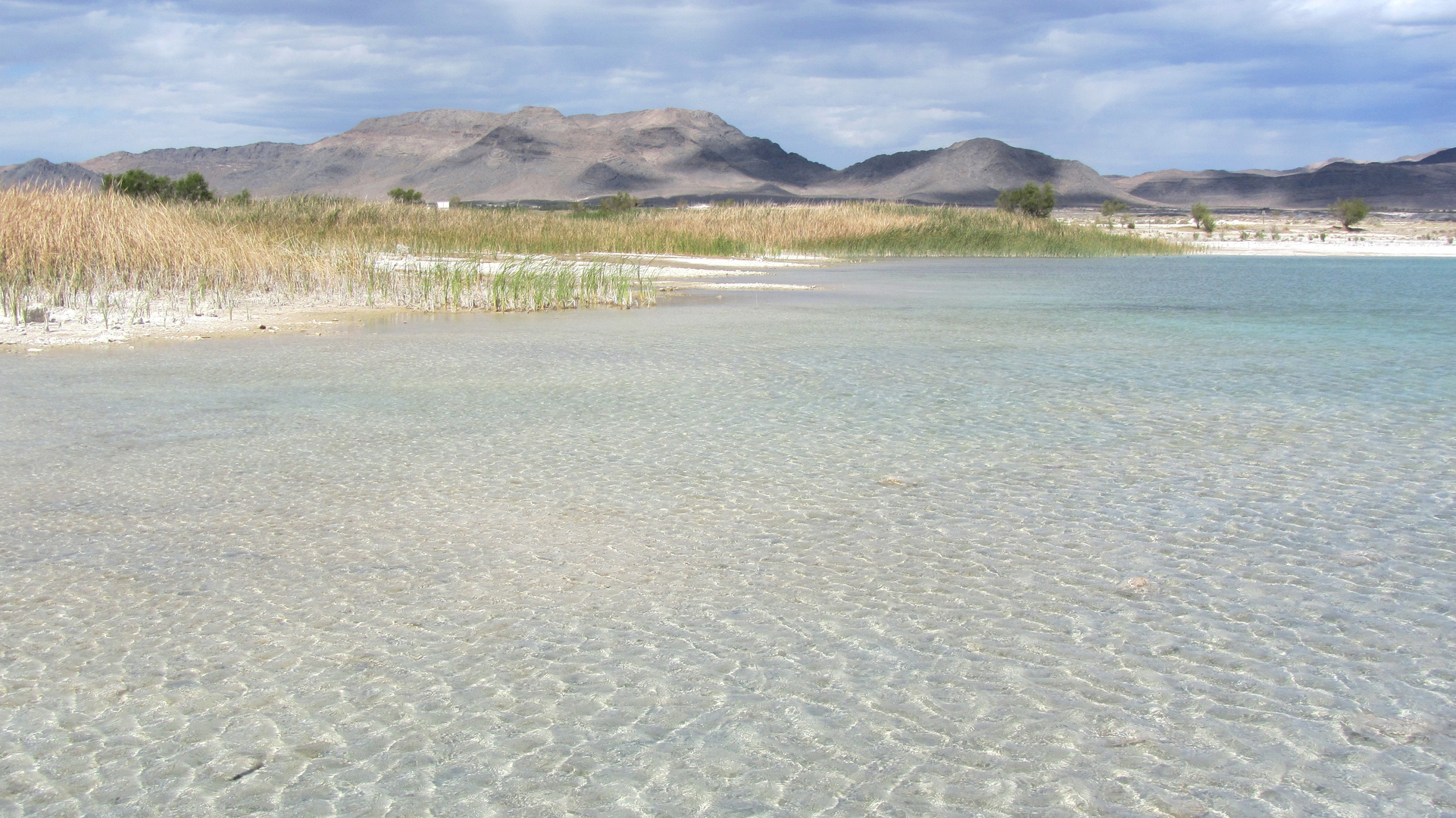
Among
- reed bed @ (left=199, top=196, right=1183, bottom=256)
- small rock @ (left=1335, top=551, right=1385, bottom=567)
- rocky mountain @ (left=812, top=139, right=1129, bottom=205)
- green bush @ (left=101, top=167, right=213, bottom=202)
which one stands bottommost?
small rock @ (left=1335, top=551, right=1385, bottom=567)

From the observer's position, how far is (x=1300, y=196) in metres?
147

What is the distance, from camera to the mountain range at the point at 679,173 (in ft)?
483

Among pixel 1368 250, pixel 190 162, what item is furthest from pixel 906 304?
pixel 190 162

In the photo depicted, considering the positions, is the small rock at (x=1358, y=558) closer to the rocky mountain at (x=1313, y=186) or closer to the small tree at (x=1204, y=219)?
the small tree at (x=1204, y=219)

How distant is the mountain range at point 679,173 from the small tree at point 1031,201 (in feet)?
254

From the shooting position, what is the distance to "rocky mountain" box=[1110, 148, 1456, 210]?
141125 mm

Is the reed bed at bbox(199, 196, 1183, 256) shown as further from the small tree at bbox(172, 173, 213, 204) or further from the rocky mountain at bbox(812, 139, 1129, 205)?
the rocky mountain at bbox(812, 139, 1129, 205)

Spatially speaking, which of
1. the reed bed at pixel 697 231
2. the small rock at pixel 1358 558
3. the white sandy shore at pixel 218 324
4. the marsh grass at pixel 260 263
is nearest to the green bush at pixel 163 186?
the reed bed at pixel 697 231

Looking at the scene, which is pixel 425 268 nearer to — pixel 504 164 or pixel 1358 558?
pixel 1358 558

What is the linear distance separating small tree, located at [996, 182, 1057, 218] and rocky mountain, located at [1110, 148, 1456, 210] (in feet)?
316

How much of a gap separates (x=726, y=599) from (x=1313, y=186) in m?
168

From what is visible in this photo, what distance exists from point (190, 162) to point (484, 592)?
7959 inches

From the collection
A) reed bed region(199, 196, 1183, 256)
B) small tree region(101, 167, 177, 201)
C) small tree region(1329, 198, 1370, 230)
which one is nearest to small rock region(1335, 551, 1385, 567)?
reed bed region(199, 196, 1183, 256)

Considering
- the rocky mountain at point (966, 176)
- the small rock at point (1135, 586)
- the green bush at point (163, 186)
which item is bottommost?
the small rock at point (1135, 586)
